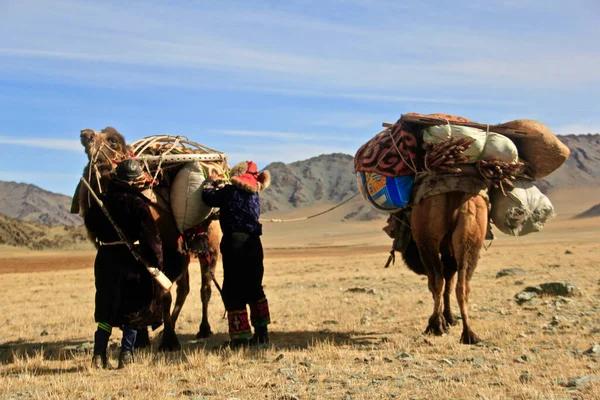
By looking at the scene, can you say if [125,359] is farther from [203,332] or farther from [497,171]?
[497,171]

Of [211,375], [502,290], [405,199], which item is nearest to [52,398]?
[211,375]

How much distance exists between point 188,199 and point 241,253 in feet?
3.37

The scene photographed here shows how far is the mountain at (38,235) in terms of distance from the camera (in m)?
61.9

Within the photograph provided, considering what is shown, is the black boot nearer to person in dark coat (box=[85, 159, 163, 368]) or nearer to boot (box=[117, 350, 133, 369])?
person in dark coat (box=[85, 159, 163, 368])

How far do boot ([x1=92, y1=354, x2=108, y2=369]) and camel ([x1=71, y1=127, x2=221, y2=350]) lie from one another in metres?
1.32

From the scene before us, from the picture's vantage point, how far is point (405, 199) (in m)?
9.57

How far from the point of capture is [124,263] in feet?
26.1

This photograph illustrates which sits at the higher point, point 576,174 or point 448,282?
point 576,174

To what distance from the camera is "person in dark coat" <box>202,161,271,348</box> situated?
878 cm

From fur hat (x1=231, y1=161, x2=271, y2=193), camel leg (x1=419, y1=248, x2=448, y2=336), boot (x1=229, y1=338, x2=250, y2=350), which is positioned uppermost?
fur hat (x1=231, y1=161, x2=271, y2=193)

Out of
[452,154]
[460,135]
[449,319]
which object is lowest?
[449,319]

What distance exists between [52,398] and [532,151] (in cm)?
685

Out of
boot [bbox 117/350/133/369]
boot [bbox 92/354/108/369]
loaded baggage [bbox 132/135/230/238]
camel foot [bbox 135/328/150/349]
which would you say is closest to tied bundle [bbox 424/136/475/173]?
loaded baggage [bbox 132/135/230/238]

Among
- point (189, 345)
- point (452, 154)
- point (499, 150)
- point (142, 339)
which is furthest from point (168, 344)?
point (499, 150)
